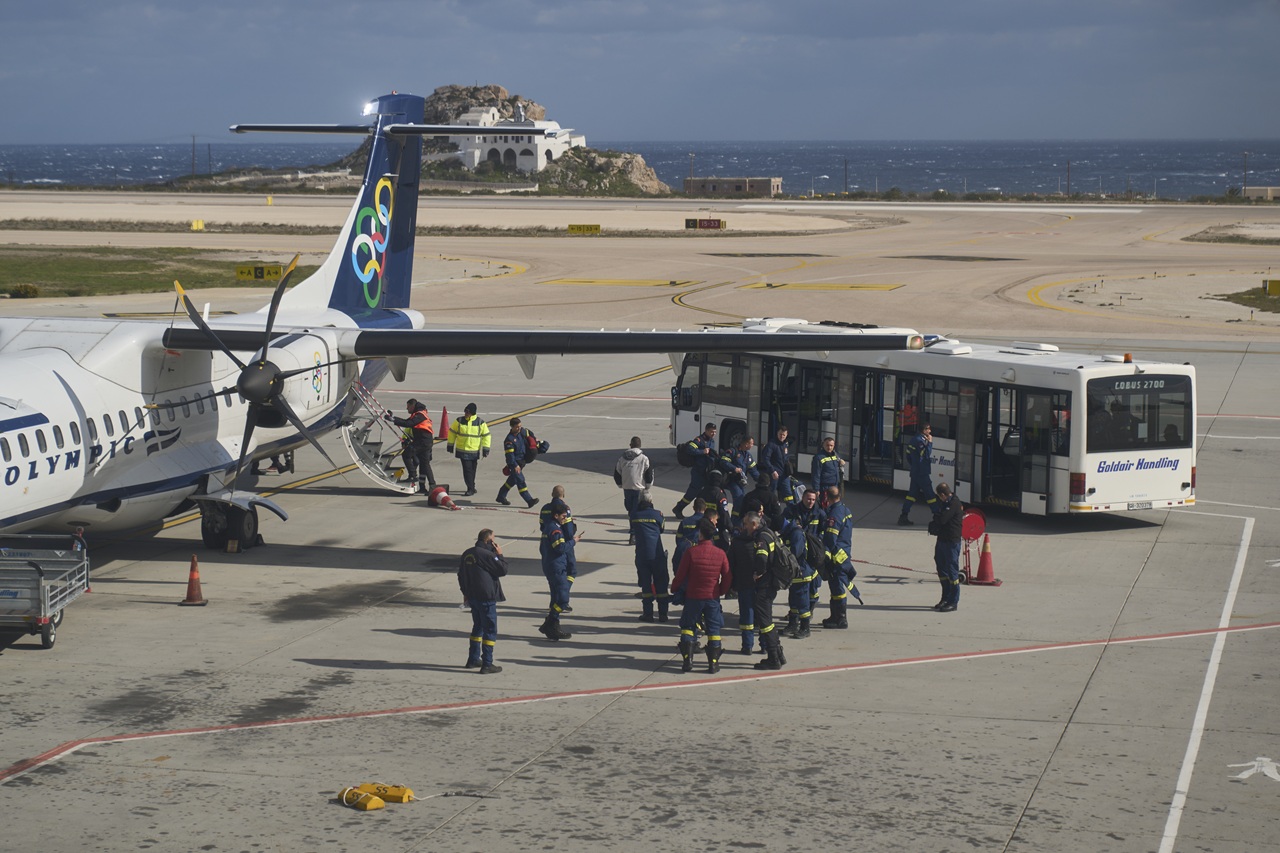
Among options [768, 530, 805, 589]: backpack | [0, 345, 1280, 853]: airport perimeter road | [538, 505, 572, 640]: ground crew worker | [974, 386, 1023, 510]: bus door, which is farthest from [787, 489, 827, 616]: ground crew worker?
[974, 386, 1023, 510]: bus door

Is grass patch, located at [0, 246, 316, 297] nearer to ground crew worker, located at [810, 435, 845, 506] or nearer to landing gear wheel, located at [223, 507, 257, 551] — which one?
landing gear wheel, located at [223, 507, 257, 551]

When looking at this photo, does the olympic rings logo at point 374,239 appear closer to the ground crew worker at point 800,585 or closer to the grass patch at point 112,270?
the ground crew worker at point 800,585

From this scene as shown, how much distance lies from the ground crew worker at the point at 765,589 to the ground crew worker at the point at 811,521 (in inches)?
43.6

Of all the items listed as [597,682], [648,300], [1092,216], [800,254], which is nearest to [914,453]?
[597,682]

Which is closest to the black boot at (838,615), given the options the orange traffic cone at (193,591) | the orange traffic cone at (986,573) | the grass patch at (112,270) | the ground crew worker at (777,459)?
the orange traffic cone at (986,573)

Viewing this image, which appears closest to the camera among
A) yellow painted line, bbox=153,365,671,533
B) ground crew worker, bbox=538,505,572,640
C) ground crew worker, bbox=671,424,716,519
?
ground crew worker, bbox=538,505,572,640

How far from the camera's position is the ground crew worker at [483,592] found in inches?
599

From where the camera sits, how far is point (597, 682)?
596 inches

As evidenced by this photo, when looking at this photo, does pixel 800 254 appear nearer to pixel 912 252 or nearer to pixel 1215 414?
pixel 912 252

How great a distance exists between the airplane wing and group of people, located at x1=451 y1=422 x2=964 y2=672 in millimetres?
1830

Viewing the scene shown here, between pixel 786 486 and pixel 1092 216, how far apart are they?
Result: 89317 millimetres

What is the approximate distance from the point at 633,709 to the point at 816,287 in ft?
152

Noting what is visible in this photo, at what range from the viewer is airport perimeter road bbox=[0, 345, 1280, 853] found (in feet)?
37.6

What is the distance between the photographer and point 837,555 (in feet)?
55.4
